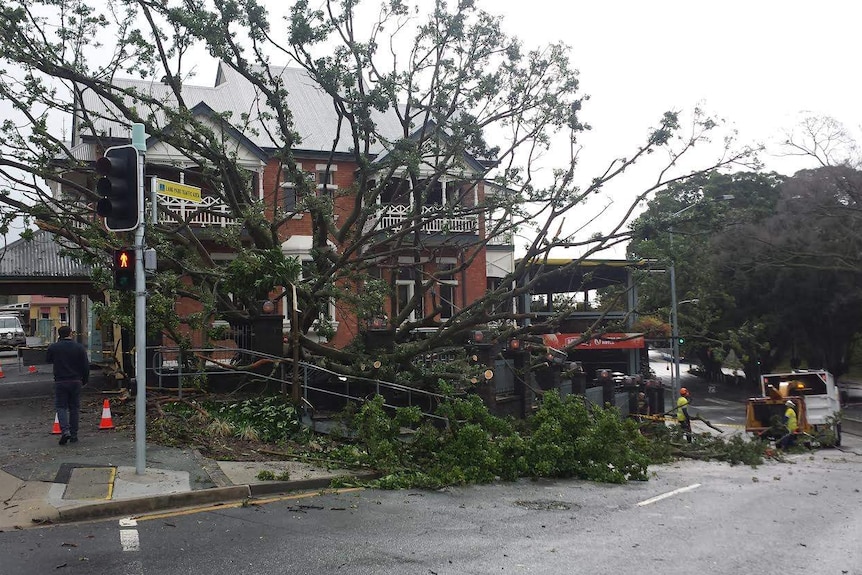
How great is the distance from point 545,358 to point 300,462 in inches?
324

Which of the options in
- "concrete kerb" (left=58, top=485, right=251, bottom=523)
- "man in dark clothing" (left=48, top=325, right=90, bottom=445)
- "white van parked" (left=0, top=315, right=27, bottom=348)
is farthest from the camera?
"white van parked" (left=0, top=315, right=27, bottom=348)

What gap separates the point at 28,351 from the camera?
3145cm

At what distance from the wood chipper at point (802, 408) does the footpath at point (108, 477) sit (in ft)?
60.1

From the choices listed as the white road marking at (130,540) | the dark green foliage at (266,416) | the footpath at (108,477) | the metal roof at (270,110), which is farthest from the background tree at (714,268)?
the white road marking at (130,540)

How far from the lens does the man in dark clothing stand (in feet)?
35.3

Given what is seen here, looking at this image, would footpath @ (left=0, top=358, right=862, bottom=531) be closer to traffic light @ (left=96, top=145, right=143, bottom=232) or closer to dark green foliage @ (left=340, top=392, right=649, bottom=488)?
dark green foliage @ (left=340, top=392, right=649, bottom=488)

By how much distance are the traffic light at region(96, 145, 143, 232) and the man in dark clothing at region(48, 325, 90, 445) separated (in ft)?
8.59

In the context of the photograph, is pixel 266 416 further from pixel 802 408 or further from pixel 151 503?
pixel 802 408

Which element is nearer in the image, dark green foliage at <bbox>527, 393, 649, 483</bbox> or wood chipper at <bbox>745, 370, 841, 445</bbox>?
dark green foliage at <bbox>527, 393, 649, 483</bbox>

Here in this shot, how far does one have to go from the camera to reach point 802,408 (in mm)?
24500

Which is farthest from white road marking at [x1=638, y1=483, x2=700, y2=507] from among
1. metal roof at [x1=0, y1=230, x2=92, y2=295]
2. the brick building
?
metal roof at [x1=0, y1=230, x2=92, y2=295]

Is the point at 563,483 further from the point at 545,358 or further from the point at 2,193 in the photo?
the point at 2,193

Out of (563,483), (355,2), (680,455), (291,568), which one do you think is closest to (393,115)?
(355,2)

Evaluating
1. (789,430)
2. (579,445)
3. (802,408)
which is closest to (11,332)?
(789,430)
